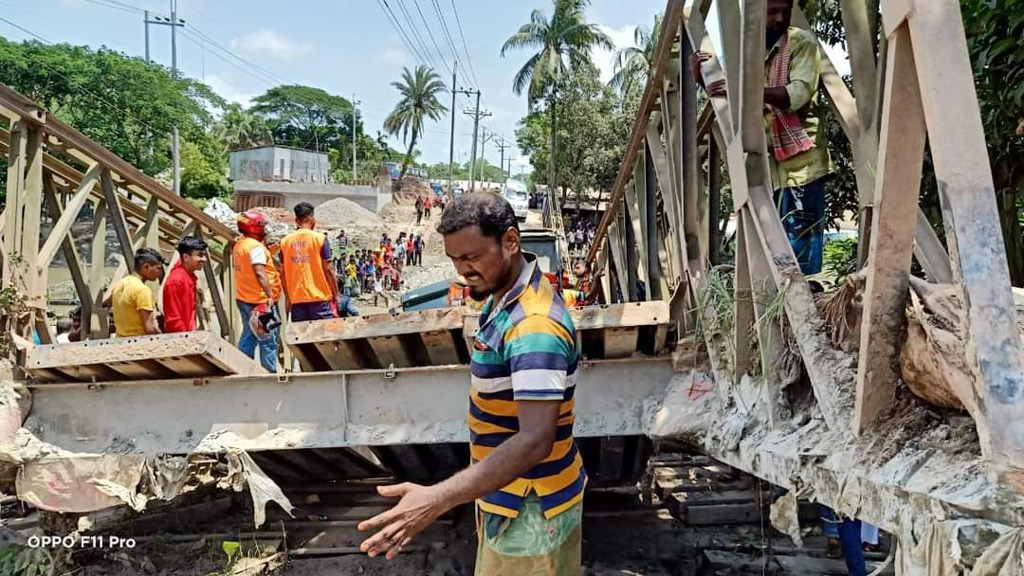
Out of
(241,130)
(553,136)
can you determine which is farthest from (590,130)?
(241,130)

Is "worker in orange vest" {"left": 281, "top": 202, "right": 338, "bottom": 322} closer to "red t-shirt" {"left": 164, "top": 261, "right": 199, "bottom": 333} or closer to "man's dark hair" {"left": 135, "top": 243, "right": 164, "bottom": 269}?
"red t-shirt" {"left": 164, "top": 261, "right": 199, "bottom": 333}

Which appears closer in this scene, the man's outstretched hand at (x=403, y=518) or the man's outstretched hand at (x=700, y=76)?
the man's outstretched hand at (x=403, y=518)

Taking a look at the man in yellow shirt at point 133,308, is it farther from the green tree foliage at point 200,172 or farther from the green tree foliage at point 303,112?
the green tree foliage at point 303,112

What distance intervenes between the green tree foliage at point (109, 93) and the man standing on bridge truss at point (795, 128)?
86.8 ft

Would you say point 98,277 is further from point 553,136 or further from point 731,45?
point 553,136

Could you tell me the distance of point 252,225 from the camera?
5.42m

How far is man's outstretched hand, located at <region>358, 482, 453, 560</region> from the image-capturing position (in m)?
1.51

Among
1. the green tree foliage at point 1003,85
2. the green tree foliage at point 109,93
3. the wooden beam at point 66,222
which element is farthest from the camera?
the green tree foliage at point 109,93

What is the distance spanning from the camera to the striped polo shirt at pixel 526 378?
165 centimetres

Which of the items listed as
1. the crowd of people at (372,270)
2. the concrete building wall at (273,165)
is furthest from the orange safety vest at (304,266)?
the concrete building wall at (273,165)

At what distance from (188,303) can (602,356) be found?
3396 mm

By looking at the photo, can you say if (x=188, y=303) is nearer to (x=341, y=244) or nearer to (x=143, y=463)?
(x=143, y=463)

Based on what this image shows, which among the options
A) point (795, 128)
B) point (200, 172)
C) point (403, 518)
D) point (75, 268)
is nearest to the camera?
point (403, 518)

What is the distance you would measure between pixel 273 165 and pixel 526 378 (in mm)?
45920
